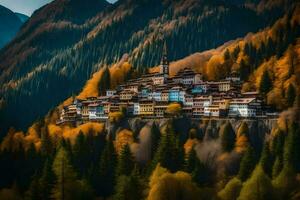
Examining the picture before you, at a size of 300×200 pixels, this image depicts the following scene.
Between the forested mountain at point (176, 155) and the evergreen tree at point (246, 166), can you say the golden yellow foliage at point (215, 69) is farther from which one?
the evergreen tree at point (246, 166)

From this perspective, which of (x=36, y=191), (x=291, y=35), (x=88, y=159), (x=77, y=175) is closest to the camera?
(x=36, y=191)

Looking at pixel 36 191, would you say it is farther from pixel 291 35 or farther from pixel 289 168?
pixel 291 35

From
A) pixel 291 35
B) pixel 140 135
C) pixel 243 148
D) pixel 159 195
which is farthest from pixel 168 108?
pixel 291 35

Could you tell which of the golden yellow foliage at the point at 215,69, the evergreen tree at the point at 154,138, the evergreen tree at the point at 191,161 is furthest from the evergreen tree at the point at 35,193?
the golden yellow foliage at the point at 215,69

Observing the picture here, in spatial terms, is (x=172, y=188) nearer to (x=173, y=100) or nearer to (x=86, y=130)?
(x=86, y=130)

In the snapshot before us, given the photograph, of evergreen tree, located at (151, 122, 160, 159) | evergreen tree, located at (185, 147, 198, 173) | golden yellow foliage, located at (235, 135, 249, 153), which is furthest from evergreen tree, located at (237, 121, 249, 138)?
evergreen tree, located at (151, 122, 160, 159)

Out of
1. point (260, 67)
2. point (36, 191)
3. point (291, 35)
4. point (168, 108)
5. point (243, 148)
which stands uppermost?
point (291, 35)
